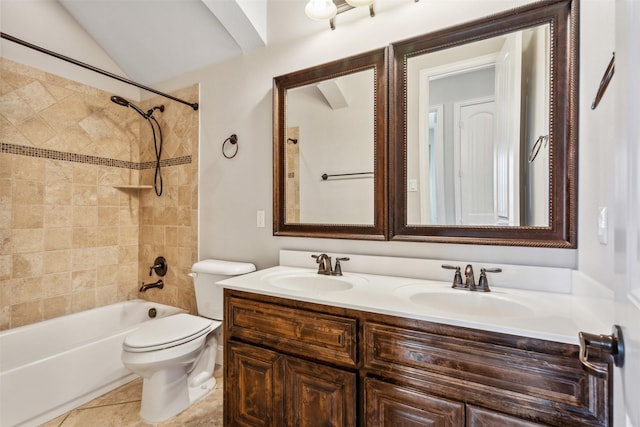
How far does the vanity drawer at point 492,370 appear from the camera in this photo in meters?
0.80

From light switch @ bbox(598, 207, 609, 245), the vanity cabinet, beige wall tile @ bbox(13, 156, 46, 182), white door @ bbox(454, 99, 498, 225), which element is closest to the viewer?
light switch @ bbox(598, 207, 609, 245)

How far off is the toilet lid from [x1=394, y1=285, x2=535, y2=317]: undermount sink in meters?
1.24

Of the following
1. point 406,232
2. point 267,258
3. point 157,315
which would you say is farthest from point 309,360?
point 157,315

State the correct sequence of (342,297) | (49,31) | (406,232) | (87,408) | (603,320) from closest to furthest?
(603,320)
(342,297)
(406,232)
(87,408)
(49,31)

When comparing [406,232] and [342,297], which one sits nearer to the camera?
[342,297]

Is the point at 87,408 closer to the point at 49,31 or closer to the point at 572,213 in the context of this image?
the point at 49,31

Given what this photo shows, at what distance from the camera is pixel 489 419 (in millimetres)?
895

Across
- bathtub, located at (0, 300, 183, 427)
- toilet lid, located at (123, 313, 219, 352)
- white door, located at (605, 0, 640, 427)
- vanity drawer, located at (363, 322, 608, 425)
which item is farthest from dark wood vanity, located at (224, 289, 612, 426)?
bathtub, located at (0, 300, 183, 427)

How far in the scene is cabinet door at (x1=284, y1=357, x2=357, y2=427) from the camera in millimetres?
1110

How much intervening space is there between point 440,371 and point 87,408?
210cm

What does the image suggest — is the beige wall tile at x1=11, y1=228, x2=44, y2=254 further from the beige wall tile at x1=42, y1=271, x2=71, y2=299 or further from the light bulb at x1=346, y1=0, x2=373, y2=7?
the light bulb at x1=346, y1=0, x2=373, y2=7

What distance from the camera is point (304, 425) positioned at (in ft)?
3.95

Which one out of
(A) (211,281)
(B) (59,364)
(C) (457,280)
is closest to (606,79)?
(C) (457,280)

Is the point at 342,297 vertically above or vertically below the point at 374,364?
above
